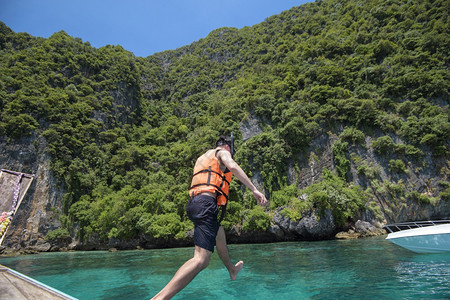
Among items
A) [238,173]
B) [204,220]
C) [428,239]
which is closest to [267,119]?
[428,239]

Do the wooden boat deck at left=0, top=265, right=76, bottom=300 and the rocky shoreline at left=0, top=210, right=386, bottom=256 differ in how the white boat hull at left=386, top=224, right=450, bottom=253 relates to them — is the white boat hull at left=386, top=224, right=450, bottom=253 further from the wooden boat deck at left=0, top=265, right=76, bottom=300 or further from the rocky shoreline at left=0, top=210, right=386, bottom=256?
the rocky shoreline at left=0, top=210, right=386, bottom=256

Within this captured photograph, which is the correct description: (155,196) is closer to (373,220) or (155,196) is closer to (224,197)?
(373,220)

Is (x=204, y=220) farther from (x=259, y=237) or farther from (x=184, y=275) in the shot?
(x=259, y=237)

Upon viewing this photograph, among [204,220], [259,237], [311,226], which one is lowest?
[259,237]

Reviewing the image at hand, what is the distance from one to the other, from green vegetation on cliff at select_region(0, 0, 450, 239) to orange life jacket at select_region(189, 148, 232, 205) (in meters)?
22.1

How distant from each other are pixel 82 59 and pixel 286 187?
157 feet

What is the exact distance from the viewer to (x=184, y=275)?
7.71 ft

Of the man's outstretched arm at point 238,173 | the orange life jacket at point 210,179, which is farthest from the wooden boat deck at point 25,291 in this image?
the man's outstretched arm at point 238,173

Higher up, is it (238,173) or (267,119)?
(267,119)

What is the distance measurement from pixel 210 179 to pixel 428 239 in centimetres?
843

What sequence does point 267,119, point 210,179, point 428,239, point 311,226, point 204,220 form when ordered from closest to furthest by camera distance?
point 204,220 → point 210,179 → point 428,239 → point 311,226 → point 267,119

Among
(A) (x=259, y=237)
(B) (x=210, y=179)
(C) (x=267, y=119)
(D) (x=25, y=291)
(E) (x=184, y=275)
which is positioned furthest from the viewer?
(C) (x=267, y=119)

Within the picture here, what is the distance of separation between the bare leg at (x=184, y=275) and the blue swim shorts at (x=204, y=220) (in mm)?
93

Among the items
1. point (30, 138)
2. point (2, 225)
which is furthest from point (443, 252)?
point (30, 138)
